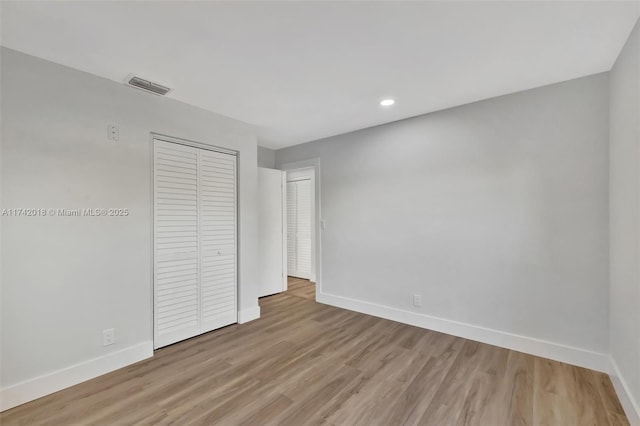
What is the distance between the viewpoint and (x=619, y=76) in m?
1.96

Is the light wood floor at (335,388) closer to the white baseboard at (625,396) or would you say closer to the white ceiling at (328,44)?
the white baseboard at (625,396)

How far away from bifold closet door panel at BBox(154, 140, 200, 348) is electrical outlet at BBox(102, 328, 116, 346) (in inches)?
13.8

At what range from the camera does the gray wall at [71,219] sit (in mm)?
1866

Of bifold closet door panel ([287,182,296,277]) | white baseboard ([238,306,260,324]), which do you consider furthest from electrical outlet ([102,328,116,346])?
bifold closet door panel ([287,182,296,277])

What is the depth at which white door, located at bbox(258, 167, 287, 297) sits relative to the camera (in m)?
4.30

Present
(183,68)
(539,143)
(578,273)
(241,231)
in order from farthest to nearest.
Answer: (241,231) → (539,143) → (578,273) → (183,68)

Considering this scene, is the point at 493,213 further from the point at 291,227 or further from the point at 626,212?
the point at 291,227

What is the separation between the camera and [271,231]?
443cm

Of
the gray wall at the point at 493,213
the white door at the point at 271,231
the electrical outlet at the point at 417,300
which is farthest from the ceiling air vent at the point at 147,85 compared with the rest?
the electrical outlet at the point at 417,300

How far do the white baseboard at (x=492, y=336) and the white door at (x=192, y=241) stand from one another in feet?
5.70

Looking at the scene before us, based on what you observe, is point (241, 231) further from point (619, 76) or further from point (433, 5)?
point (619, 76)

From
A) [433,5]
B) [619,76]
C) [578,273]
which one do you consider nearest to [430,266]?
[578,273]

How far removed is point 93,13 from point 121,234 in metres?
1.60

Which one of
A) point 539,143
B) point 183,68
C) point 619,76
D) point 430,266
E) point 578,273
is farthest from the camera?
point 430,266
